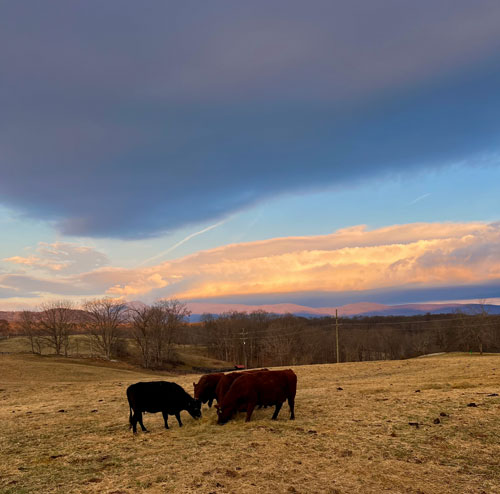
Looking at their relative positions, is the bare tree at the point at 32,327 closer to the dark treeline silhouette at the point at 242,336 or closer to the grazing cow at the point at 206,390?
the dark treeline silhouette at the point at 242,336

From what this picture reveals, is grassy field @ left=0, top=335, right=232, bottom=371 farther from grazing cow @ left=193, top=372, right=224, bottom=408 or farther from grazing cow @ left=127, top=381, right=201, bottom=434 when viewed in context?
grazing cow @ left=127, top=381, right=201, bottom=434

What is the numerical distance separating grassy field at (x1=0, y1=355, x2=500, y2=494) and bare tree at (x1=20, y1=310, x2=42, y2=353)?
99545 mm

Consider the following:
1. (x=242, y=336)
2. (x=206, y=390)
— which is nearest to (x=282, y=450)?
(x=206, y=390)

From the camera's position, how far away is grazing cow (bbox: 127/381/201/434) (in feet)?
43.2

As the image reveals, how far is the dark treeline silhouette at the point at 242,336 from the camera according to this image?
102 meters

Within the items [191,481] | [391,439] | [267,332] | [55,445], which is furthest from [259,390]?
[267,332]

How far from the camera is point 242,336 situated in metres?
134

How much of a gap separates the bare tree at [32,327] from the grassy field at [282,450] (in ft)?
327

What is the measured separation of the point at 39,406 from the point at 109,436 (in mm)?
10645

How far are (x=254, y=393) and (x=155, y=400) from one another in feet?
11.4

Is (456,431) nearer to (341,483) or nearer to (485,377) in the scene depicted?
(341,483)

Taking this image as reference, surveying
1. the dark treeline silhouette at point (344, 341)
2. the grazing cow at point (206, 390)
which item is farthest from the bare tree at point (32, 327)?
the grazing cow at point (206, 390)

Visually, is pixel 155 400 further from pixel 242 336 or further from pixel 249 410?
pixel 242 336

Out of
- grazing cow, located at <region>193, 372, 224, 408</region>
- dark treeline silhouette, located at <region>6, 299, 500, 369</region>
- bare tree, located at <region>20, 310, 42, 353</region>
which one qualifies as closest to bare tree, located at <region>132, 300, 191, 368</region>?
dark treeline silhouette, located at <region>6, 299, 500, 369</region>
